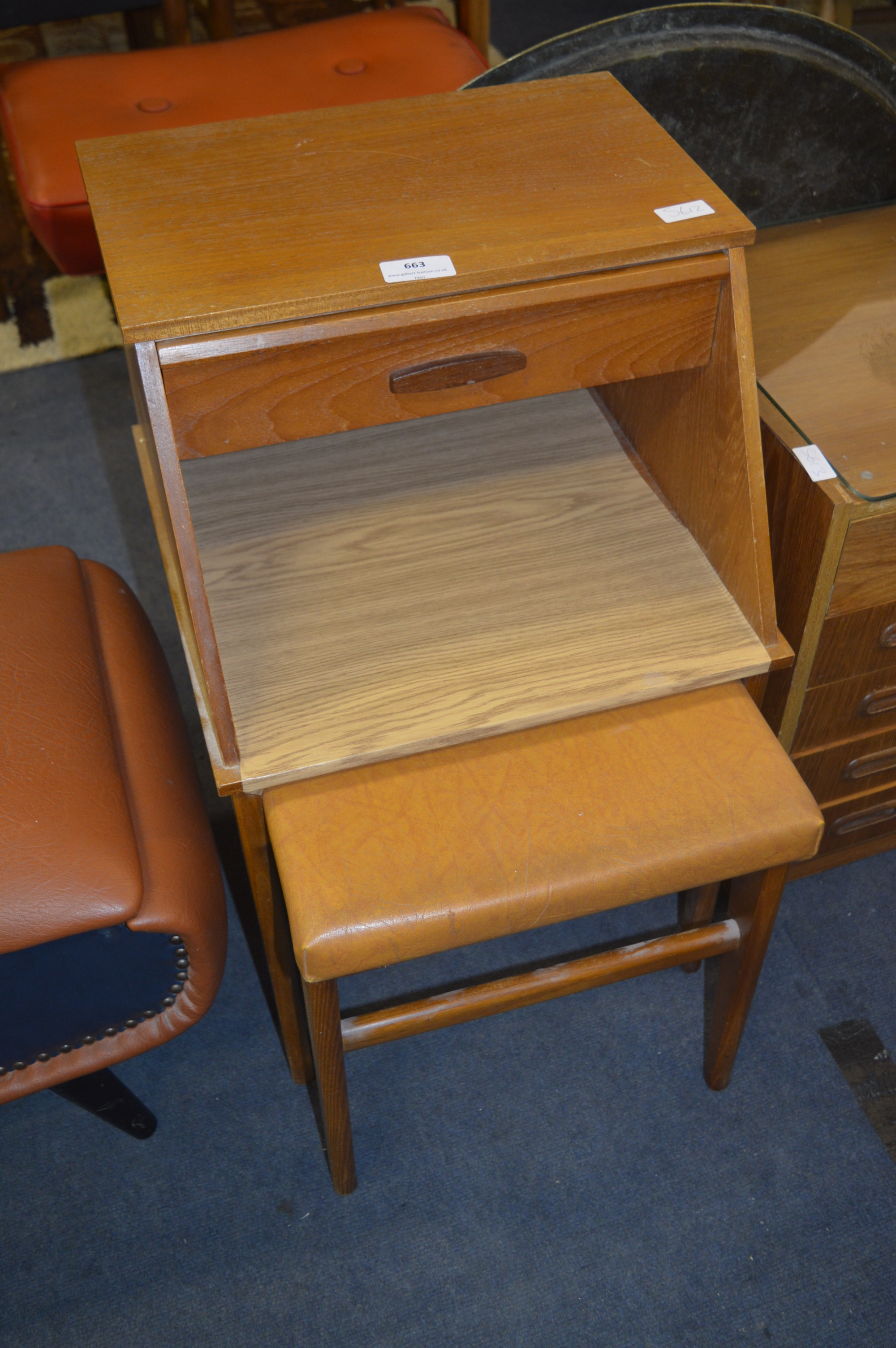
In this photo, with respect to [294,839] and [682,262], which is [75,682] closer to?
[294,839]

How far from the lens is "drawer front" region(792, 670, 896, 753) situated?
1293 millimetres

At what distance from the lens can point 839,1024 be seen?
4.75 feet

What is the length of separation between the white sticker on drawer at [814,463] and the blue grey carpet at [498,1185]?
71 cm

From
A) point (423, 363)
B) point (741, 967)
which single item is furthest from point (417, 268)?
point (741, 967)

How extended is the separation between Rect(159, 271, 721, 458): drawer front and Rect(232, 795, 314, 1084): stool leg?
1.14 ft

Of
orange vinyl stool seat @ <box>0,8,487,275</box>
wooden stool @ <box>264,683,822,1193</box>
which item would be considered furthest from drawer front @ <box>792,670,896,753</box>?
orange vinyl stool seat @ <box>0,8,487,275</box>

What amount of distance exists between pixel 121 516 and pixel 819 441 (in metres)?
1.39

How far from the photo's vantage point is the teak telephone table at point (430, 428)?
914 mm

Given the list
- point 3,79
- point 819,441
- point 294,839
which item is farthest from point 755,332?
point 3,79

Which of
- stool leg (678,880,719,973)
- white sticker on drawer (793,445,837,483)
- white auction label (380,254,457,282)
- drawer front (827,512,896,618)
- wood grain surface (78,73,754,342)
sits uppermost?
wood grain surface (78,73,754,342)

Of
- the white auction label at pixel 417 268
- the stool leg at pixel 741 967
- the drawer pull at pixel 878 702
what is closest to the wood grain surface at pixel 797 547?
the drawer pull at pixel 878 702

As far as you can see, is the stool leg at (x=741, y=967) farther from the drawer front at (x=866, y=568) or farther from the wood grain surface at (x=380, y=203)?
the wood grain surface at (x=380, y=203)

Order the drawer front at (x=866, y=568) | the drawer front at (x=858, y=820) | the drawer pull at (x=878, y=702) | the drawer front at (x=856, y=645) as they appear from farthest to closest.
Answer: the drawer front at (x=858, y=820)
the drawer pull at (x=878, y=702)
the drawer front at (x=856, y=645)
the drawer front at (x=866, y=568)

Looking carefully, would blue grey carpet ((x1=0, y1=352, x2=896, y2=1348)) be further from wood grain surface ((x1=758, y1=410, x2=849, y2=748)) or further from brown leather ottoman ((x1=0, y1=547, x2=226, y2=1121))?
wood grain surface ((x1=758, y1=410, x2=849, y2=748))
